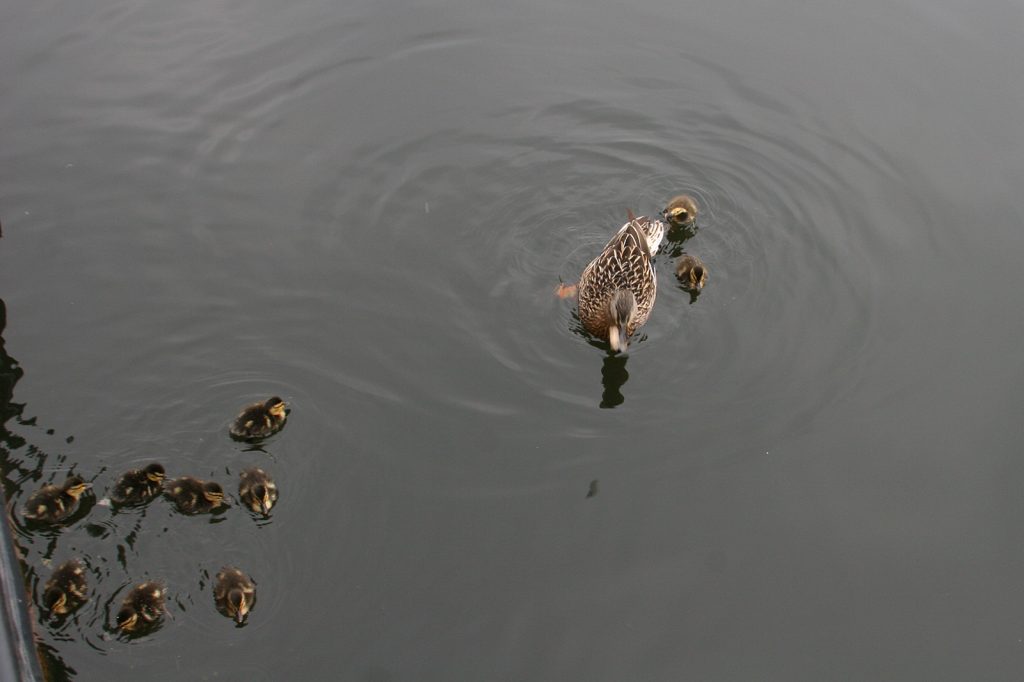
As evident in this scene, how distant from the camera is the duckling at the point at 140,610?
13.1 feet

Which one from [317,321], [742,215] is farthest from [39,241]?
[742,215]

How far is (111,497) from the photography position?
4488 millimetres

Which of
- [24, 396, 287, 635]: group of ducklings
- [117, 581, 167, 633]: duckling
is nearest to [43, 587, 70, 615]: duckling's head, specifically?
[24, 396, 287, 635]: group of ducklings

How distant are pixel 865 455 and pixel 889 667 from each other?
1151 millimetres

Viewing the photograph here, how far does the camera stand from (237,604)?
158 inches

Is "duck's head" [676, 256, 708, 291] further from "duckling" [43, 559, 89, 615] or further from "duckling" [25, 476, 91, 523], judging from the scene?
"duckling" [43, 559, 89, 615]

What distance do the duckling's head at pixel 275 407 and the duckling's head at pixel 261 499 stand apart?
0.44 m

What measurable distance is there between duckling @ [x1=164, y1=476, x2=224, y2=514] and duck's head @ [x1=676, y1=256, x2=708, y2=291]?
2.93m

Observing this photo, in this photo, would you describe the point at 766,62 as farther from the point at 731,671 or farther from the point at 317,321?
the point at 731,671

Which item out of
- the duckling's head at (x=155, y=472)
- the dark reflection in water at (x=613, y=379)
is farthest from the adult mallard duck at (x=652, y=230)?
the duckling's head at (x=155, y=472)

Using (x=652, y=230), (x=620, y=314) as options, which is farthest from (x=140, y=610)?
(x=652, y=230)

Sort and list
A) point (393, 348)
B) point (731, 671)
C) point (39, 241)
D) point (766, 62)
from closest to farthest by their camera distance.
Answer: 1. point (731, 671)
2. point (393, 348)
3. point (39, 241)
4. point (766, 62)

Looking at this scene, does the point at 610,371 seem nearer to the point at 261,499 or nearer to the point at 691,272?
the point at 691,272

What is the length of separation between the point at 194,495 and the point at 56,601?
0.72 metres
